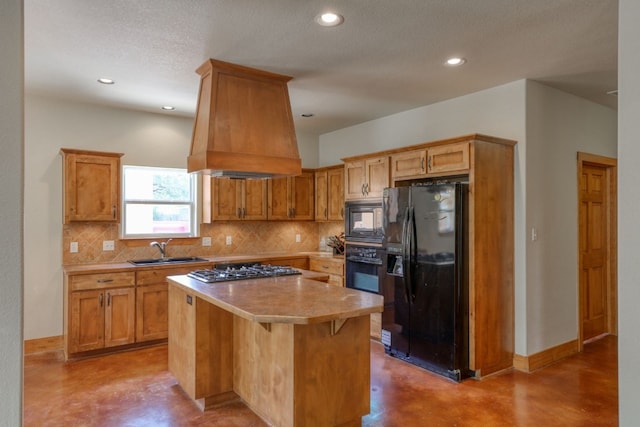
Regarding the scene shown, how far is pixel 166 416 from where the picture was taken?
2891 mm

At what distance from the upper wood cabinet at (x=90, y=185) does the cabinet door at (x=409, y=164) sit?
2989 mm

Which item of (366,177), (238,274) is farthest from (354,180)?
(238,274)

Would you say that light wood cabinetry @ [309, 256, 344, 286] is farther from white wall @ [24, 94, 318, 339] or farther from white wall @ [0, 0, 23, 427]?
white wall @ [0, 0, 23, 427]

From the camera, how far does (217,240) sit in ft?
17.7

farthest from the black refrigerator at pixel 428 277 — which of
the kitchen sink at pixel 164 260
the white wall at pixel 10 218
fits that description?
the white wall at pixel 10 218

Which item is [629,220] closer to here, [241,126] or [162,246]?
[241,126]

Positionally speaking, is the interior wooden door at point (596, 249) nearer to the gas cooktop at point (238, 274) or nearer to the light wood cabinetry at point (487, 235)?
the light wood cabinetry at point (487, 235)

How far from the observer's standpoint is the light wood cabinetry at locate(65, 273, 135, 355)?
401 cm

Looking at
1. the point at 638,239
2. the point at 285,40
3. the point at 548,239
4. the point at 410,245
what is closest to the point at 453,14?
the point at 285,40

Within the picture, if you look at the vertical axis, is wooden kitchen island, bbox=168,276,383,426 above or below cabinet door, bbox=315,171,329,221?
below

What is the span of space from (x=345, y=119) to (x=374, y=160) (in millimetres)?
1090

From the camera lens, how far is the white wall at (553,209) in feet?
12.5

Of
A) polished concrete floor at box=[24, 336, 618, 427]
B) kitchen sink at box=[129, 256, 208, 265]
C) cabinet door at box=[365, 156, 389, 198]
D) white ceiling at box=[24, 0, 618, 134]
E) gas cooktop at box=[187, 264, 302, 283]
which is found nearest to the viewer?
white ceiling at box=[24, 0, 618, 134]

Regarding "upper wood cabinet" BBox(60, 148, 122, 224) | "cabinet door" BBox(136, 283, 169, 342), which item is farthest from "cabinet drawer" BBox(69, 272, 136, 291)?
"upper wood cabinet" BBox(60, 148, 122, 224)
